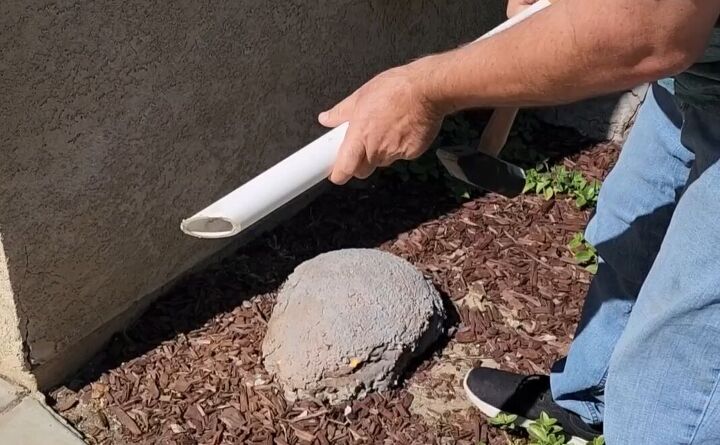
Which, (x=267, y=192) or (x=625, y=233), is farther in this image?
(x=625, y=233)

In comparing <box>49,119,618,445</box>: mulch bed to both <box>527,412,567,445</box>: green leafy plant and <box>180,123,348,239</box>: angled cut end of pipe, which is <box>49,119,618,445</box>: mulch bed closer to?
<box>527,412,567,445</box>: green leafy plant

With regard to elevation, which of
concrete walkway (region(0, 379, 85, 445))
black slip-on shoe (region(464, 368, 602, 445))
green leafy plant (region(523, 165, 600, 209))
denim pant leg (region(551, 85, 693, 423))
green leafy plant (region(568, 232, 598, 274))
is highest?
denim pant leg (region(551, 85, 693, 423))

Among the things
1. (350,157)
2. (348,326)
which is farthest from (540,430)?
Result: (350,157)

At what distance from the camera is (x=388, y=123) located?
2.04 metres

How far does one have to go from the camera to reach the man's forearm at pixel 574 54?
159cm

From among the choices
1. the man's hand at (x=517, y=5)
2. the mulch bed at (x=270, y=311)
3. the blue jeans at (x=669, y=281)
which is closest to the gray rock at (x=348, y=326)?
the mulch bed at (x=270, y=311)

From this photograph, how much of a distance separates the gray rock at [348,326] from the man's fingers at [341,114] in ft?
4.02

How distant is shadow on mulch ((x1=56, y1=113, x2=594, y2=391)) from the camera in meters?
3.53

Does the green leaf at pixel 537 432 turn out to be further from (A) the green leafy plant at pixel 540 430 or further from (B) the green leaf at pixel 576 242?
(B) the green leaf at pixel 576 242

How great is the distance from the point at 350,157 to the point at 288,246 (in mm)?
1959

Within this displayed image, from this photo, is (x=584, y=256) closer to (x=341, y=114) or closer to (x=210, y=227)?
(x=341, y=114)

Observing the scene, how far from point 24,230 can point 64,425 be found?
649 millimetres

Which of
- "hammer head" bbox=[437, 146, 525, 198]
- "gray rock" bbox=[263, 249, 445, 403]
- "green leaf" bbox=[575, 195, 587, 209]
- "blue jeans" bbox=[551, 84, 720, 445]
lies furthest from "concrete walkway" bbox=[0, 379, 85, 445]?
"green leaf" bbox=[575, 195, 587, 209]

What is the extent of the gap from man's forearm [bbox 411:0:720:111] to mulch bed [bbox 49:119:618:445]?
157 centimetres
